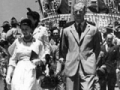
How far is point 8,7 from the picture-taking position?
3278 centimetres

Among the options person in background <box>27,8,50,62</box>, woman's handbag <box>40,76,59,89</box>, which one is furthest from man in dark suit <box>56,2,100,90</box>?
woman's handbag <box>40,76,59,89</box>

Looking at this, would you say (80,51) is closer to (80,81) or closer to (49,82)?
(80,81)

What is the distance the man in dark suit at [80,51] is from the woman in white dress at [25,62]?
52 cm

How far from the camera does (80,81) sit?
1002cm

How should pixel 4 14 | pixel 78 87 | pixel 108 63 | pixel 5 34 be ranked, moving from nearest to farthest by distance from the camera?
pixel 78 87
pixel 108 63
pixel 5 34
pixel 4 14

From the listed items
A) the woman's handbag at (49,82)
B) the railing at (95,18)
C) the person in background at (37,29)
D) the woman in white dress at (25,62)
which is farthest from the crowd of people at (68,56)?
the railing at (95,18)

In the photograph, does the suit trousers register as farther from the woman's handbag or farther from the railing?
the railing

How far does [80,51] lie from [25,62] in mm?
956

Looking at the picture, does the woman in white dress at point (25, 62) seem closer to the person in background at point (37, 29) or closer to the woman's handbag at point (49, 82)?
the person in background at point (37, 29)

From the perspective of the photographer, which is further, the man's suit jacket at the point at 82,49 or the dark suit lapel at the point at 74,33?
the dark suit lapel at the point at 74,33

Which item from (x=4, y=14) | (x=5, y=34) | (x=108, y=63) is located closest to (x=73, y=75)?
(x=108, y=63)

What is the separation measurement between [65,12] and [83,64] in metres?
22.6

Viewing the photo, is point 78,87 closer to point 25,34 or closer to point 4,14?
point 25,34

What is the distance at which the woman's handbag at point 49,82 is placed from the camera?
506 inches
